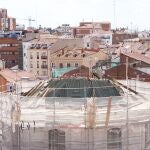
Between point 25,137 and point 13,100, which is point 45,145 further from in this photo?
point 13,100

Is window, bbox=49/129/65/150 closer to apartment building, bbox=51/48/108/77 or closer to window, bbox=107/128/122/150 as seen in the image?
window, bbox=107/128/122/150

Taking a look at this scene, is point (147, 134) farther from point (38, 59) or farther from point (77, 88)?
point (38, 59)

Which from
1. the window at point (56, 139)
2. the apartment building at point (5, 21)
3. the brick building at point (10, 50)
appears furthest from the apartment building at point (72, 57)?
the apartment building at point (5, 21)

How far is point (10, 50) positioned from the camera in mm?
55438

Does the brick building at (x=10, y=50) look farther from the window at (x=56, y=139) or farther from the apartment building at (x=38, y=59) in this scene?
the window at (x=56, y=139)

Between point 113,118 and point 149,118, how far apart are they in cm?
108

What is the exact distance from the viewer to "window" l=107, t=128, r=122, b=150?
1201cm

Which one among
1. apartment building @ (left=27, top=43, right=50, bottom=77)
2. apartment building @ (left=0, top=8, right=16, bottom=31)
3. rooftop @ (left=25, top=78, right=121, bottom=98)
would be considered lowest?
apartment building @ (left=27, top=43, right=50, bottom=77)

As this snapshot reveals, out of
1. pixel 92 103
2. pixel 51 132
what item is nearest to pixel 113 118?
pixel 92 103

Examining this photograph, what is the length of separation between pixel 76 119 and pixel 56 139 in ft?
2.40

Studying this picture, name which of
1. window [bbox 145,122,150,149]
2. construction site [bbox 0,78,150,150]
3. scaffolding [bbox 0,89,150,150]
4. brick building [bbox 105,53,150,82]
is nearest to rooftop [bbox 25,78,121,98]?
construction site [bbox 0,78,150,150]

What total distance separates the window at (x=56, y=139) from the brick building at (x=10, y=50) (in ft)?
141

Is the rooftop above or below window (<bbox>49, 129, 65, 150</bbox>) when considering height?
above

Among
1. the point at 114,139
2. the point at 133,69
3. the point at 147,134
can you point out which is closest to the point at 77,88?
the point at 114,139
